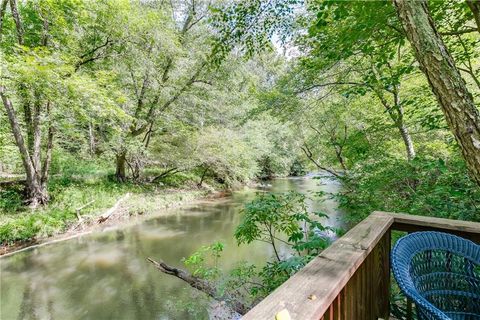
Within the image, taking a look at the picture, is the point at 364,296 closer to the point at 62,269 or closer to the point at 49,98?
the point at 62,269

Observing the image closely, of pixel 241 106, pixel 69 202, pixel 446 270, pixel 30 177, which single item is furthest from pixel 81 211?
pixel 241 106

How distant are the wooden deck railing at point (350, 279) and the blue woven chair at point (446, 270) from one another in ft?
0.53

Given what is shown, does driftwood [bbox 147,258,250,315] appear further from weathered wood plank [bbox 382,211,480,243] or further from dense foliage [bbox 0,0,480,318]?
weathered wood plank [bbox 382,211,480,243]

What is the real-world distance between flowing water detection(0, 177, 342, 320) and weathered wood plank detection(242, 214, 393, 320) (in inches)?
129

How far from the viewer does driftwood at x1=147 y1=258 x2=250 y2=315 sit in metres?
3.42

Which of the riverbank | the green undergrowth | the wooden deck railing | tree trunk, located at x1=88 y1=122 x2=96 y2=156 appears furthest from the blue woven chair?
tree trunk, located at x1=88 y1=122 x2=96 y2=156

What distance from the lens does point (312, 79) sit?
475cm

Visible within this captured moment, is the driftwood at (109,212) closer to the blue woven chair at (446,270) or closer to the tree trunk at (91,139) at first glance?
the tree trunk at (91,139)

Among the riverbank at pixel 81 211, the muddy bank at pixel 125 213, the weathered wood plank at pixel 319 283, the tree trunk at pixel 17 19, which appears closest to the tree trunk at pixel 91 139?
the riverbank at pixel 81 211

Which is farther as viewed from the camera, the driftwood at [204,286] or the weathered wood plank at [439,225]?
the driftwood at [204,286]

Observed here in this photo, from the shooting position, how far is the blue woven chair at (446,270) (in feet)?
3.67

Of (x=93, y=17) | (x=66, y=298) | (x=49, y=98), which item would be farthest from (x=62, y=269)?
(x=93, y=17)

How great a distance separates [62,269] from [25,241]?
1794 mm

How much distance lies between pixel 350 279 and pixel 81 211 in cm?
843
